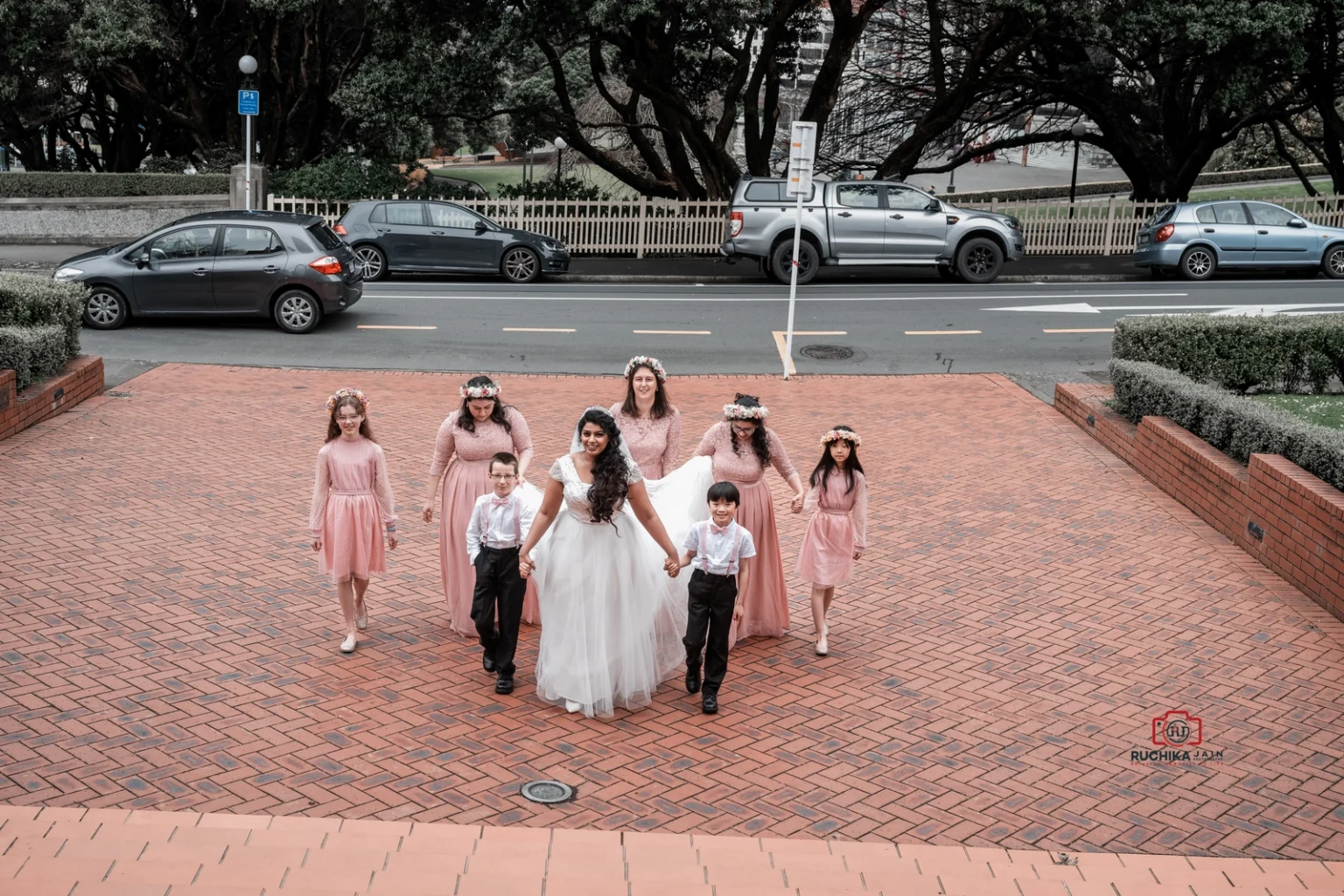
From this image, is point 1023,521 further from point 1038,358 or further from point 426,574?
point 1038,358

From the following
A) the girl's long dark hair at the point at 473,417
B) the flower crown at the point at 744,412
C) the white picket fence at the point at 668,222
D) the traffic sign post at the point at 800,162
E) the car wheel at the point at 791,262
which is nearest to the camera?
the flower crown at the point at 744,412

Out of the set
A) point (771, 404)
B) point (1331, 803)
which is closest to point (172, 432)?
point (771, 404)

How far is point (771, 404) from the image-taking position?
1505 cm

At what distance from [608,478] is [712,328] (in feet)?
42.2

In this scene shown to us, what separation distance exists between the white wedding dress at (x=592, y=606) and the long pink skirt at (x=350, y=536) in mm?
1177

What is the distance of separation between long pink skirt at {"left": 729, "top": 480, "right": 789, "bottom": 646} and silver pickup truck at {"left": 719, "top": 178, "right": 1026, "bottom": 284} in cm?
1552

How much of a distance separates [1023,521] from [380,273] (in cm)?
1528

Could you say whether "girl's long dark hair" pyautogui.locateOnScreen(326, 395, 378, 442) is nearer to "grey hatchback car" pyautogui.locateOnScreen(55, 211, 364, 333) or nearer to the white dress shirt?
the white dress shirt

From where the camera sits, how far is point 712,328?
1969 cm

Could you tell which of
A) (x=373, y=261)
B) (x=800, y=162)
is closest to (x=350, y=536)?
(x=800, y=162)

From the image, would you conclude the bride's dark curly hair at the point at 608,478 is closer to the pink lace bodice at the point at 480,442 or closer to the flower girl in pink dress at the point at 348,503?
the pink lace bodice at the point at 480,442

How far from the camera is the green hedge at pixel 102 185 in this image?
29.0 meters

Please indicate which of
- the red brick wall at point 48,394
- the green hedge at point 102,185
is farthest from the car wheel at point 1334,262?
the green hedge at point 102,185

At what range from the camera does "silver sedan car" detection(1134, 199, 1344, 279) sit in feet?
78.8
